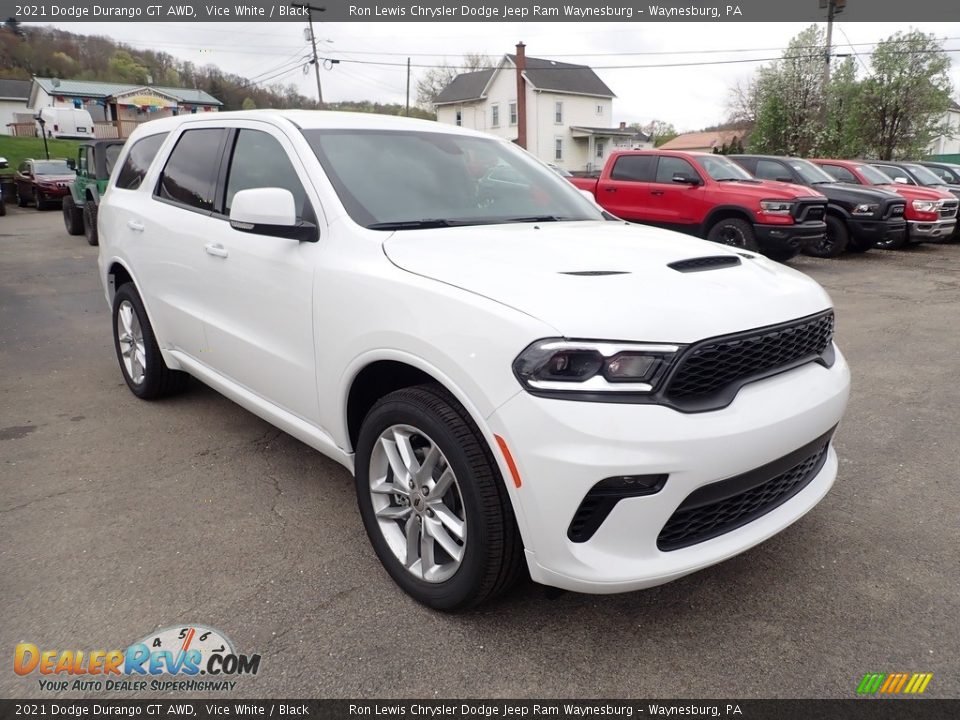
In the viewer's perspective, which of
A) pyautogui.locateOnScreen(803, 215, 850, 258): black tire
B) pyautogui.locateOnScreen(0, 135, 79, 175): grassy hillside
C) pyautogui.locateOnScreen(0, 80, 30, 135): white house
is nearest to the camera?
pyautogui.locateOnScreen(803, 215, 850, 258): black tire

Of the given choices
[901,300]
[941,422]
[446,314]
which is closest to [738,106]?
[901,300]

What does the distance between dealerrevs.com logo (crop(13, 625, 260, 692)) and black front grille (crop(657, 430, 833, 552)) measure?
1439 mm

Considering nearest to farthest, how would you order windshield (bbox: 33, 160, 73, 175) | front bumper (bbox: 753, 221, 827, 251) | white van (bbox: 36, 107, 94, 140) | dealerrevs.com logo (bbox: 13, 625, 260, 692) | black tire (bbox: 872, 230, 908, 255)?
dealerrevs.com logo (bbox: 13, 625, 260, 692)
front bumper (bbox: 753, 221, 827, 251)
black tire (bbox: 872, 230, 908, 255)
windshield (bbox: 33, 160, 73, 175)
white van (bbox: 36, 107, 94, 140)

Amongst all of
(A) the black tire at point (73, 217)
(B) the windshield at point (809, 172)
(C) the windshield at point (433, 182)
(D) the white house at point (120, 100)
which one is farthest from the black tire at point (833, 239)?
(D) the white house at point (120, 100)

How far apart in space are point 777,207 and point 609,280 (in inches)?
363

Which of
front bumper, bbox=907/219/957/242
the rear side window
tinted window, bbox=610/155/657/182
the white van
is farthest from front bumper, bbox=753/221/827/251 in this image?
the white van

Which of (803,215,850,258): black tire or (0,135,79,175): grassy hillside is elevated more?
(0,135,79,175): grassy hillside

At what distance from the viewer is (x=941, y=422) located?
4.38 m

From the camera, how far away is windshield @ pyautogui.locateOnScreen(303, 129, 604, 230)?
115 inches

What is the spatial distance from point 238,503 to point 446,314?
175cm

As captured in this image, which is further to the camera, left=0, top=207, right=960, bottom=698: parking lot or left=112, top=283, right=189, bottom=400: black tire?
left=112, top=283, right=189, bottom=400: black tire

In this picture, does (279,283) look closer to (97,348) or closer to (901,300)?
(97,348)

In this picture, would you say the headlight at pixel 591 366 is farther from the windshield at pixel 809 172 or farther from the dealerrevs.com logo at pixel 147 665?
the windshield at pixel 809 172

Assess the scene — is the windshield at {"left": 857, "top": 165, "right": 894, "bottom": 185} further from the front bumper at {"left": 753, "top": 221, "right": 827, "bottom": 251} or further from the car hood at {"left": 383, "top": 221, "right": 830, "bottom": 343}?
the car hood at {"left": 383, "top": 221, "right": 830, "bottom": 343}
